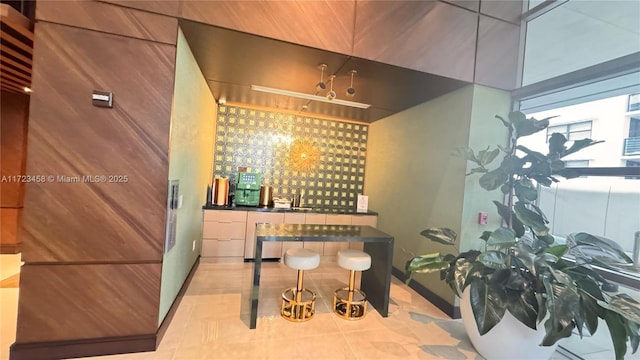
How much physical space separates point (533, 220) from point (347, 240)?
154 centimetres

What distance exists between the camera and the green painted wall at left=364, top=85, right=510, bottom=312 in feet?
9.06

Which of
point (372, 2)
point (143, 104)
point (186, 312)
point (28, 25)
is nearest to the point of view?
point (28, 25)

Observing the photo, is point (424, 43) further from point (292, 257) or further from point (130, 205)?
point (130, 205)

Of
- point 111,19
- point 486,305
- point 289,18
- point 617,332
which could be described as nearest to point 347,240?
point 486,305

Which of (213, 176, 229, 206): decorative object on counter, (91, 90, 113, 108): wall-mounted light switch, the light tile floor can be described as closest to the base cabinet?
(213, 176, 229, 206): decorative object on counter

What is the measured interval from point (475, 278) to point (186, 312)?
2.62 m

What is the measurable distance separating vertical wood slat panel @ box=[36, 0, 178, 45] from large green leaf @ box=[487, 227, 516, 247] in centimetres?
291

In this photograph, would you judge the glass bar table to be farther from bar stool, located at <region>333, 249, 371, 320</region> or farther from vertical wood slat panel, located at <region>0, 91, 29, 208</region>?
vertical wood slat panel, located at <region>0, 91, 29, 208</region>

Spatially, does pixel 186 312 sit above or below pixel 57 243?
below

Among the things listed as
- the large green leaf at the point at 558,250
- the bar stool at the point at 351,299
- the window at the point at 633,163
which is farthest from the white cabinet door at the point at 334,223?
the window at the point at 633,163

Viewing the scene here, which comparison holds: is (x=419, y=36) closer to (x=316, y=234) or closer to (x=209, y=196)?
(x=316, y=234)

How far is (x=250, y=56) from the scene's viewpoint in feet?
7.94

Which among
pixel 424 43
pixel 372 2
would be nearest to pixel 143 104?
pixel 372 2

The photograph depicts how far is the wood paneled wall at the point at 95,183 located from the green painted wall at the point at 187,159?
14cm
